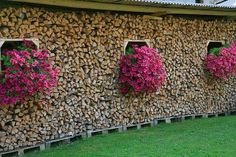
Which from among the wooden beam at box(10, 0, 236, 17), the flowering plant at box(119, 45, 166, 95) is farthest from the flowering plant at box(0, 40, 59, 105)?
the flowering plant at box(119, 45, 166, 95)

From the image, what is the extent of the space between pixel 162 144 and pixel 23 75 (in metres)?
2.71

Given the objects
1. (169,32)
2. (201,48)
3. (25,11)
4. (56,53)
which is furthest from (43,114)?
(201,48)

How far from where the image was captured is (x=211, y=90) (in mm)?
11789

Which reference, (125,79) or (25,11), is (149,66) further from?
(25,11)

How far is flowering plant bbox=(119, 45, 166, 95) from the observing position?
9.23 m

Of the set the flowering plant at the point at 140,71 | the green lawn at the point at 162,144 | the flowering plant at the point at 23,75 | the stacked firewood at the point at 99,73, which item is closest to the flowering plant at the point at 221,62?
the stacked firewood at the point at 99,73

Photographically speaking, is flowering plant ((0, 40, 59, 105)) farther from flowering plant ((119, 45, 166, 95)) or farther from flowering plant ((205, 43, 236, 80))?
flowering plant ((205, 43, 236, 80))

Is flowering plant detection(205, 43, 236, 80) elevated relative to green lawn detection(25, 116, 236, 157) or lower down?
elevated

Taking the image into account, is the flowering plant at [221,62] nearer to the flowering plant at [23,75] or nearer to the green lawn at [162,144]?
the green lawn at [162,144]

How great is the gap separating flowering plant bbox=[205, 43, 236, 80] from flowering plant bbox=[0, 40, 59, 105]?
519cm

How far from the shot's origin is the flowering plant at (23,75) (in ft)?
23.3

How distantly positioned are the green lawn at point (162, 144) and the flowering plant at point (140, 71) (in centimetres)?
96

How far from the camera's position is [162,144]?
7.85 m

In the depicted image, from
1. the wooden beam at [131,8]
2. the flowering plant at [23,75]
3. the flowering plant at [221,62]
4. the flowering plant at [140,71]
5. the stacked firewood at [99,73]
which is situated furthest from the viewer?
the flowering plant at [221,62]
